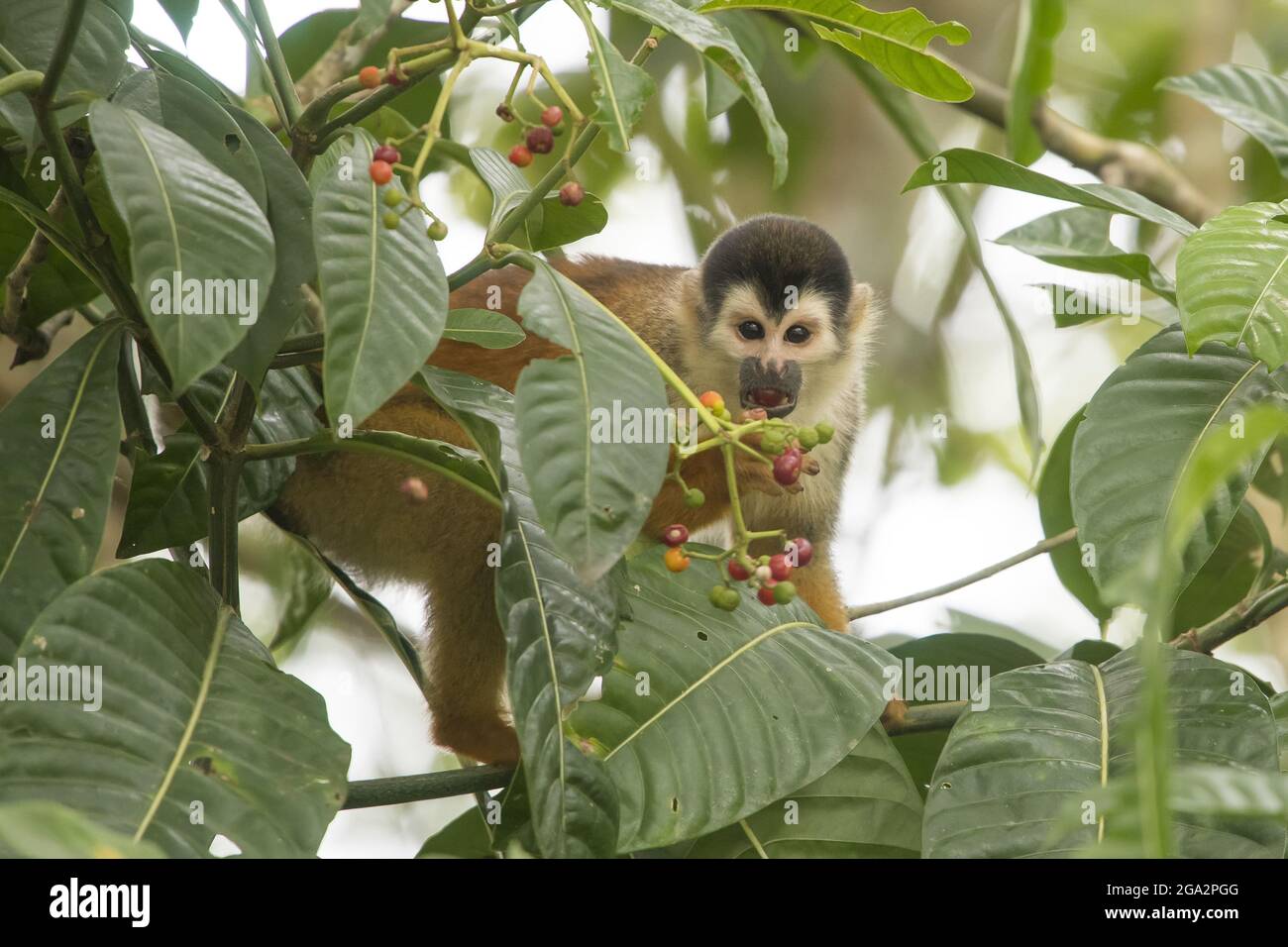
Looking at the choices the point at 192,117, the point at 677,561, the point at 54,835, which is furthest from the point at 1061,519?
the point at 54,835

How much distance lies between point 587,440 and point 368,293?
266 mm

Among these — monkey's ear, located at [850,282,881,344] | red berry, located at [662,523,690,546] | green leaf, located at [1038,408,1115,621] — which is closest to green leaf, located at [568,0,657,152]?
red berry, located at [662,523,690,546]

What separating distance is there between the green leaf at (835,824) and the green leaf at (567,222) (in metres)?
0.92

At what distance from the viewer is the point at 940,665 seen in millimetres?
2189

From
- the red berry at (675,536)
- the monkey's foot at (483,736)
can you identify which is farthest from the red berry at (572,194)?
the monkey's foot at (483,736)

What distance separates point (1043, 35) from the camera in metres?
0.88

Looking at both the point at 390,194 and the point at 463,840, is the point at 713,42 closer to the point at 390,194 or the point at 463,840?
the point at 390,194

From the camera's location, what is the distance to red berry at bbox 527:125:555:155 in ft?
4.40

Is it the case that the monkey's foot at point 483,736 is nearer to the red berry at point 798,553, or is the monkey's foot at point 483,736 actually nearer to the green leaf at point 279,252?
the red berry at point 798,553

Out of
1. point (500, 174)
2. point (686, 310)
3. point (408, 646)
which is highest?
point (686, 310)

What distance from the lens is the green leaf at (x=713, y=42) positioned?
1329 mm

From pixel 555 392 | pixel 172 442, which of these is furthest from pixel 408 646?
pixel 555 392
